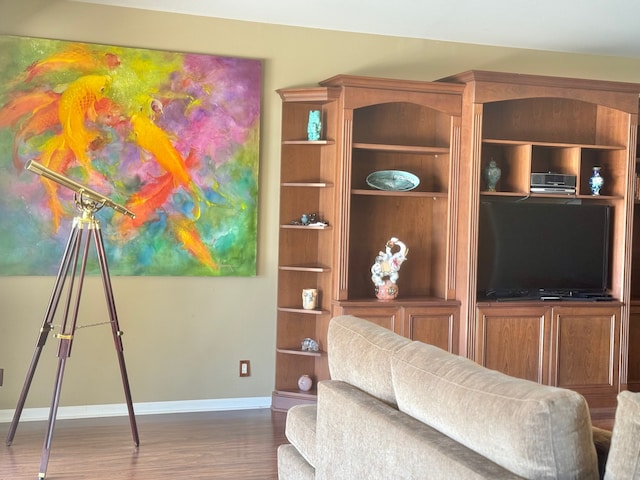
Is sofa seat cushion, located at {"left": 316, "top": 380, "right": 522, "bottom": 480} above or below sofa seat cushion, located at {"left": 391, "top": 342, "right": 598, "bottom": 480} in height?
below

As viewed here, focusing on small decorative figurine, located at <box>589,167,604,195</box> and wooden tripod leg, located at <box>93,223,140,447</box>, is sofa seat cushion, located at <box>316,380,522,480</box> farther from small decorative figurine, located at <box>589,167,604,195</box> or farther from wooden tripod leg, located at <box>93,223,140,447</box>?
small decorative figurine, located at <box>589,167,604,195</box>

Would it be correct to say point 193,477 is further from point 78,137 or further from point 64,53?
point 64,53

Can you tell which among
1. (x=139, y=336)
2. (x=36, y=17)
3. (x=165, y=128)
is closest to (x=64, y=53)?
(x=36, y=17)

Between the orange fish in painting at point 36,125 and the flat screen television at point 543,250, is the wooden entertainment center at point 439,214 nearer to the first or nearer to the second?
the flat screen television at point 543,250

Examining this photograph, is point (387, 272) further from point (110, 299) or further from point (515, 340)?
point (110, 299)

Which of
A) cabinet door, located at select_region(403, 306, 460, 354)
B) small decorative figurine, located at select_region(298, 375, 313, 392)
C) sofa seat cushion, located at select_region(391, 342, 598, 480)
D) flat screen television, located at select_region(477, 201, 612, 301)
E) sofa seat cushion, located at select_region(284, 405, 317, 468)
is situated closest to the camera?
sofa seat cushion, located at select_region(391, 342, 598, 480)

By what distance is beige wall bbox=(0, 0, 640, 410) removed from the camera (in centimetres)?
471

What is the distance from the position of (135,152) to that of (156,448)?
1.84m

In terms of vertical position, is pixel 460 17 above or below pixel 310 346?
above

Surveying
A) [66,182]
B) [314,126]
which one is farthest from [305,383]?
[66,182]

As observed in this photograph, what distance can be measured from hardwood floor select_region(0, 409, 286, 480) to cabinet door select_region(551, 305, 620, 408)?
6.42 ft

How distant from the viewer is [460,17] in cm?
497

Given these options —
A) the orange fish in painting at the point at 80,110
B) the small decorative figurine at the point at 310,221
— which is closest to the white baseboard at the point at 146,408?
the small decorative figurine at the point at 310,221

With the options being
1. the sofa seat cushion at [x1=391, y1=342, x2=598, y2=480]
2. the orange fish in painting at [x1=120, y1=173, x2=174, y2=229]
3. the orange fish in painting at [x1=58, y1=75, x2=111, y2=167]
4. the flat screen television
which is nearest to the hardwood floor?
the orange fish in painting at [x1=120, y1=173, x2=174, y2=229]
